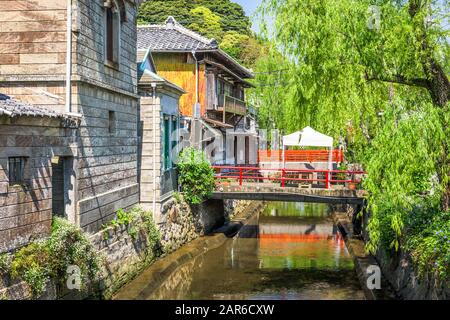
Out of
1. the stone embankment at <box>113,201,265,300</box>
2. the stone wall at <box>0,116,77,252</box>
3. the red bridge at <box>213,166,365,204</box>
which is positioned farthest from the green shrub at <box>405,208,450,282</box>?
the stone wall at <box>0,116,77,252</box>

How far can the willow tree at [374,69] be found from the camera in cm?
1064

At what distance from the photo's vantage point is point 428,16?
1150 centimetres

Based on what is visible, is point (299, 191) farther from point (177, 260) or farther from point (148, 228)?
point (148, 228)

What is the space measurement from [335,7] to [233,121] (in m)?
24.8

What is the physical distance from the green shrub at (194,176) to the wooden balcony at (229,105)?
773 cm

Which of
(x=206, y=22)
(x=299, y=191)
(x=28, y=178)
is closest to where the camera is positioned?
(x=28, y=178)

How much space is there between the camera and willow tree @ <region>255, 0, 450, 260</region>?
10.6m

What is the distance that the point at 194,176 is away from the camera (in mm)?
22438

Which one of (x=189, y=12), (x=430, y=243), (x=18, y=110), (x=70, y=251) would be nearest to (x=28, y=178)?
(x=18, y=110)

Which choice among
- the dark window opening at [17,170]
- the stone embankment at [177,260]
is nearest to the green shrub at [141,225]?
the stone embankment at [177,260]

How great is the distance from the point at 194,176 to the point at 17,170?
1217 centimetres

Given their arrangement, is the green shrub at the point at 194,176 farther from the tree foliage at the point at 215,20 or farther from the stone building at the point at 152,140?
the tree foliage at the point at 215,20

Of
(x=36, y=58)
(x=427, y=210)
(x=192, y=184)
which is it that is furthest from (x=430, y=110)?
(x=192, y=184)
